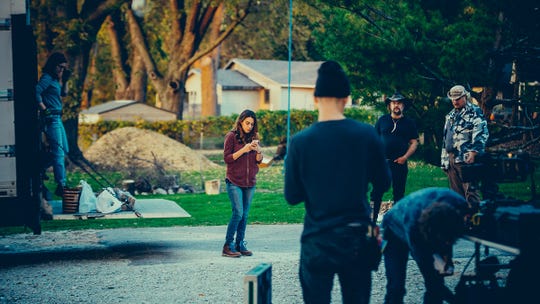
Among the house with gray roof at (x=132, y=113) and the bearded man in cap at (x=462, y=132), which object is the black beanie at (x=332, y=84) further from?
the house with gray roof at (x=132, y=113)

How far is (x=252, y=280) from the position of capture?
5.21 metres

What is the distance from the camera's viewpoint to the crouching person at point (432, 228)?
558 centimetres

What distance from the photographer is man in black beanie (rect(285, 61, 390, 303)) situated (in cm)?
502

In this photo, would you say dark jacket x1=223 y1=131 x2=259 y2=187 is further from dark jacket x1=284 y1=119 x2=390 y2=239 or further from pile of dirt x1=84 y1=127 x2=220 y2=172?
pile of dirt x1=84 y1=127 x2=220 y2=172

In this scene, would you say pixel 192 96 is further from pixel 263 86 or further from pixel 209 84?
pixel 209 84

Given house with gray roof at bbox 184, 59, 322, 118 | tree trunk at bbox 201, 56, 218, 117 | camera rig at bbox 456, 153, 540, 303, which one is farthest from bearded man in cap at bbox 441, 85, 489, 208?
house with gray roof at bbox 184, 59, 322, 118

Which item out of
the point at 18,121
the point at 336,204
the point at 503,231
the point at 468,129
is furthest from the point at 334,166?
the point at 468,129

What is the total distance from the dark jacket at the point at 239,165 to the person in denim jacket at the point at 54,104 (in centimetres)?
268

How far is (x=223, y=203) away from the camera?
59.4ft

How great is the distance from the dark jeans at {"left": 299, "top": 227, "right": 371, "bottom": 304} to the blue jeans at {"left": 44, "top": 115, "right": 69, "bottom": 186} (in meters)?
7.93

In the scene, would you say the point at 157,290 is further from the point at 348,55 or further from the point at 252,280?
the point at 348,55

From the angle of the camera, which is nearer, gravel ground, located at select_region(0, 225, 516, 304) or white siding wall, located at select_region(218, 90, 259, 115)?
gravel ground, located at select_region(0, 225, 516, 304)

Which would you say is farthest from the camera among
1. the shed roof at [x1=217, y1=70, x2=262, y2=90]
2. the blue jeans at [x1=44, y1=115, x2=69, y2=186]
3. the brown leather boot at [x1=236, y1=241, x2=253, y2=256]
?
the shed roof at [x1=217, y1=70, x2=262, y2=90]

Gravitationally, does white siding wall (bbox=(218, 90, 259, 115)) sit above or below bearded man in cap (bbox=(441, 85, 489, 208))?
below
